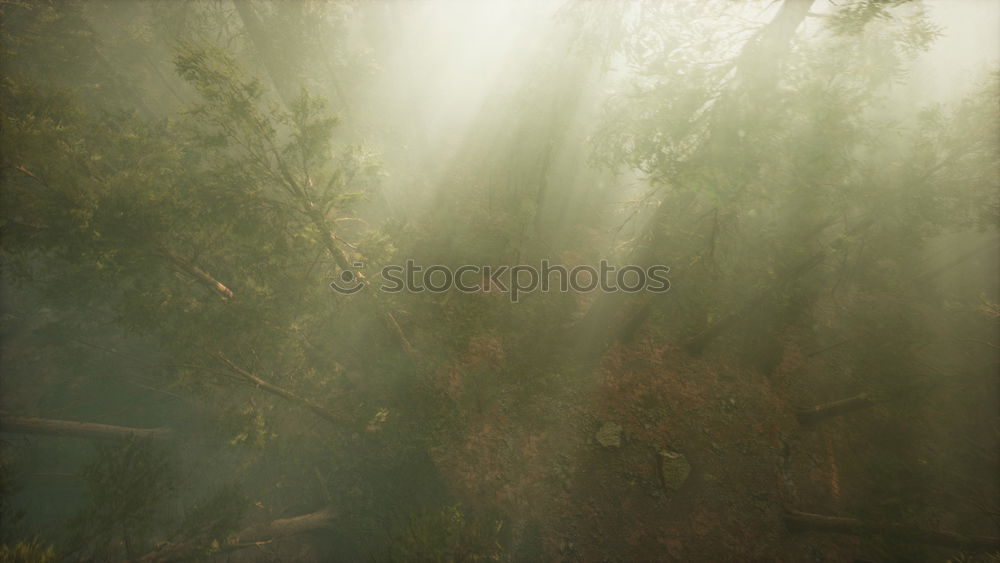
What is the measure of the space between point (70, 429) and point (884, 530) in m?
27.0

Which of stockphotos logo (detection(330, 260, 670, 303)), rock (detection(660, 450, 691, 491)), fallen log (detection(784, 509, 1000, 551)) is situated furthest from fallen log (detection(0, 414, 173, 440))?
fallen log (detection(784, 509, 1000, 551))

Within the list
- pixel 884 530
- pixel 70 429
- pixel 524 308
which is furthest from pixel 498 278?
pixel 70 429

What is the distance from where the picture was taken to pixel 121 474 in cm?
885

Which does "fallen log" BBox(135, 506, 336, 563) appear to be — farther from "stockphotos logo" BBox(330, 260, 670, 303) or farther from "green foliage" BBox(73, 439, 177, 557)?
"stockphotos logo" BBox(330, 260, 670, 303)

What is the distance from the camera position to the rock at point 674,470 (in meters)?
8.90

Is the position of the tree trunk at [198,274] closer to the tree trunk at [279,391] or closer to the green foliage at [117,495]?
the tree trunk at [279,391]

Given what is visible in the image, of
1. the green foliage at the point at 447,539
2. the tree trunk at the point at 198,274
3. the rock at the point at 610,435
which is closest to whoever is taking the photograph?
the green foliage at the point at 447,539

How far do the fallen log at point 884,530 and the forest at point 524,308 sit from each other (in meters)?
0.06

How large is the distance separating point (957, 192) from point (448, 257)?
64.4ft

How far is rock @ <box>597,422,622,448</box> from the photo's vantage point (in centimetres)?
949

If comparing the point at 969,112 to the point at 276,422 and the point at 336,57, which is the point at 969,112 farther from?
the point at 276,422

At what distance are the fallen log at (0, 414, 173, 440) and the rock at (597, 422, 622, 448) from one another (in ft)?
55.7

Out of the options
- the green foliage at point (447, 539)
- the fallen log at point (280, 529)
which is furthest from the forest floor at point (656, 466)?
the fallen log at point (280, 529)

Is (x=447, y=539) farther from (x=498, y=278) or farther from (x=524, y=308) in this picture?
(x=498, y=278)
